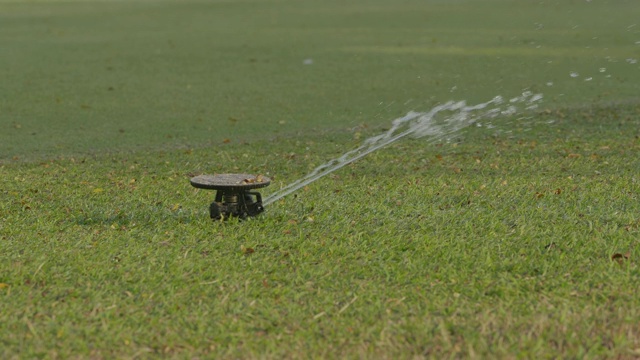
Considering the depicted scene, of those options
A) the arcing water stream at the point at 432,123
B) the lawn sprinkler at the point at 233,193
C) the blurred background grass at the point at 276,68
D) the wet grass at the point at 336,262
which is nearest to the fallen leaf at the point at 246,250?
the wet grass at the point at 336,262

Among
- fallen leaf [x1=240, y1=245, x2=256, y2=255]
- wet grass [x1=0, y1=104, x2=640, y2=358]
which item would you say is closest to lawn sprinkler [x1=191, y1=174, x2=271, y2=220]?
wet grass [x1=0, y1=104, x2=640, y2=358]

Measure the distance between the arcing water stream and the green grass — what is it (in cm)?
15

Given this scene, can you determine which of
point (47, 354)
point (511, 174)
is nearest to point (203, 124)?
point (511, 174)

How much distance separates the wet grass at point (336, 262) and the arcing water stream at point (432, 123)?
0.58ft

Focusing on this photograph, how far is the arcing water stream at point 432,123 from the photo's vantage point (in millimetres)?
7449

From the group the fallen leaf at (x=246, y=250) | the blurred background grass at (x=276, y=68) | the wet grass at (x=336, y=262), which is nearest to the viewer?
the wet grass at (x=336, y=262)

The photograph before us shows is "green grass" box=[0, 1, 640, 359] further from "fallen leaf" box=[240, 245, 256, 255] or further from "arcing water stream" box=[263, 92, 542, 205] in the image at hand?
"arcing water stream" box=[263, 92, 542, 205]

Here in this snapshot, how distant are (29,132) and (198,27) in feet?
34.7

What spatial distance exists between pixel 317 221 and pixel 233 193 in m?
0.54

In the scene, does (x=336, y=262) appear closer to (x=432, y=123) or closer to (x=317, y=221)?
(x=317, y=221)

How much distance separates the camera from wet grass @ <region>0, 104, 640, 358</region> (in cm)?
390

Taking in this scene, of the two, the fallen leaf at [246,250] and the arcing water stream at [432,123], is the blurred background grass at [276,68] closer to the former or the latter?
the arcing water stream at [432,123]

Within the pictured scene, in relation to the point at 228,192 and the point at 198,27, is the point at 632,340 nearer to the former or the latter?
the point at 228,192

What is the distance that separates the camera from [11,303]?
4.27 metres
